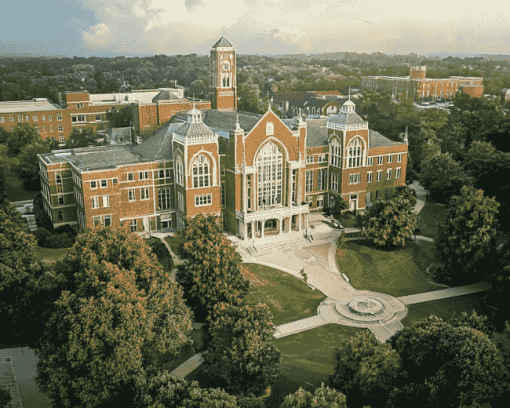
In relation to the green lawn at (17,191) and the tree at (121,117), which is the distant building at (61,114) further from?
the green lawn at (17,191)

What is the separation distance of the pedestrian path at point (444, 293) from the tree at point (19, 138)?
7306 cm

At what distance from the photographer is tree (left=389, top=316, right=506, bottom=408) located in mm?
27500

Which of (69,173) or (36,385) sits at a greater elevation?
(69,173)

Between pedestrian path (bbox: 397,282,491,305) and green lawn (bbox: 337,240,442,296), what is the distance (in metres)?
0.83

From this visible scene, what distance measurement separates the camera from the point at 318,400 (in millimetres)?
26906

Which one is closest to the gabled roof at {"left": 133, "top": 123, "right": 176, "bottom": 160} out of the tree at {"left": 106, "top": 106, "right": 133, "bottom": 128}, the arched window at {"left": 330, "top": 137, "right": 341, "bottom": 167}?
the arched window at {"left": 330, "top": 137, "right": 341, "bottom": 167}

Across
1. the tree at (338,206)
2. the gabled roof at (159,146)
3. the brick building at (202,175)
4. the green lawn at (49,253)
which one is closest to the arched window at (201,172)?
the brick building at (202,175)

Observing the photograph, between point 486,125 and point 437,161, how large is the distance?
30.3 meters

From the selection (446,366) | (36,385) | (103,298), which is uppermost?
(103,298)

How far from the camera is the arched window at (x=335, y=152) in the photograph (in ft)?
229

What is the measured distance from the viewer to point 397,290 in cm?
5184

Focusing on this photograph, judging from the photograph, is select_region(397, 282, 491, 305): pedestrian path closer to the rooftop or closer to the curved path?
the curved path

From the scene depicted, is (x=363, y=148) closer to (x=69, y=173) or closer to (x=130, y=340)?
(x=69, y=173)

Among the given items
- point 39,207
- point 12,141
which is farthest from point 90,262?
point 12,141
